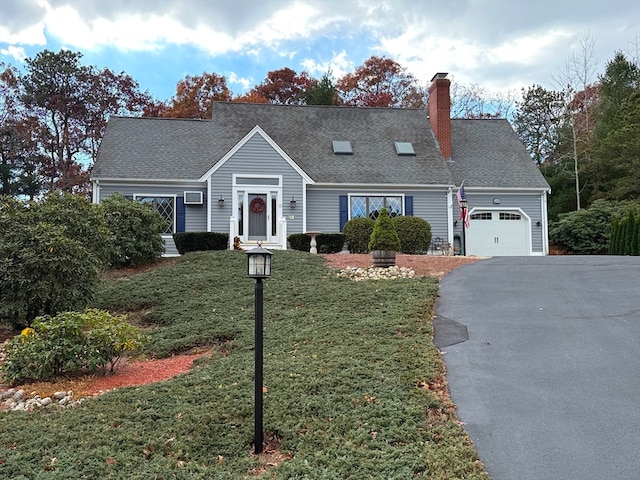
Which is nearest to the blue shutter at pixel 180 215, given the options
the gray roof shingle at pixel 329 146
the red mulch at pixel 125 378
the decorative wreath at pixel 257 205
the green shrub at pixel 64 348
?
the gray roof shingle at pixel 329 146

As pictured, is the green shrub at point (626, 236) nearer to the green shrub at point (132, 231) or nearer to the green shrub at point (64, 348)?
the green shrub at point (132, 231)

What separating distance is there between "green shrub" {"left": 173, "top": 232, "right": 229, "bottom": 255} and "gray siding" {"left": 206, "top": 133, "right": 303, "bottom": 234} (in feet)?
5.88

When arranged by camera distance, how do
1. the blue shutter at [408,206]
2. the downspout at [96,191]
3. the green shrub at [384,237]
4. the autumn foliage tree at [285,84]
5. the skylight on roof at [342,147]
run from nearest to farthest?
the green shrub at [384,237], the downspout at [96,191], the blue shutter at [408,206], the skylight on roof at [342,147], the autumn foliage tree at [285,84]

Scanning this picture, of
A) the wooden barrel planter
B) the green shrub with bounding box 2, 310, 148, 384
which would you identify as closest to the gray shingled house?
the wooden barrel planter

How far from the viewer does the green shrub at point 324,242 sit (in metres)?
16.2

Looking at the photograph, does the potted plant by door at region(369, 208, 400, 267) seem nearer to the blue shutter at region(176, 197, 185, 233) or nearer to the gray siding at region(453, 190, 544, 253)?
the blue shutter at region(176, 197, 185, 233)

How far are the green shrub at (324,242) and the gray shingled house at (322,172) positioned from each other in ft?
2.72

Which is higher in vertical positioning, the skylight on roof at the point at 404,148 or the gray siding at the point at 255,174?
the skylight on roof at the point at 404,148

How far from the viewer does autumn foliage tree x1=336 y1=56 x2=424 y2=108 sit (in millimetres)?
32312

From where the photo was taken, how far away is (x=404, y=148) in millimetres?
20000

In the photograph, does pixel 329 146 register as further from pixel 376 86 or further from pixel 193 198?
pixel 376 86

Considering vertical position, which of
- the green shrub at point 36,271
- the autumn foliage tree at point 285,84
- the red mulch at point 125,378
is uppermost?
the autumn foliage tree at point 285,84

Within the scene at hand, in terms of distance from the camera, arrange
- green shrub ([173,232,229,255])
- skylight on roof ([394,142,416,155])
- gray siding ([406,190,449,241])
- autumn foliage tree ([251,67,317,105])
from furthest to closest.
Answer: autumn foliage tree ([251,67,317,105]), skylight on roof ([394,142,416,155]), gray siding ([406,190,449,241]), green shrub ([173,232,229,255])

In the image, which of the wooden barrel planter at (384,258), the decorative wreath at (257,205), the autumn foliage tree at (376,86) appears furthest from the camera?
the autumn foliage tree at (376,86)
